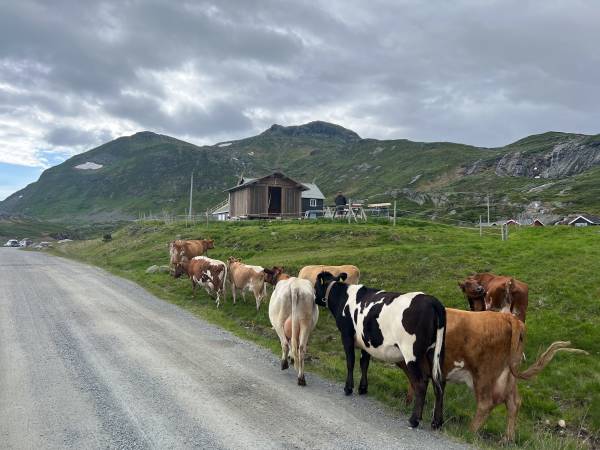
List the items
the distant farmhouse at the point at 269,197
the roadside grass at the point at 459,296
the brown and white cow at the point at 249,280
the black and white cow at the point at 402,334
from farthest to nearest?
the distant farmhouse at the point at 269,197, the brown and white cow at the point at 249,280, the roadside grass at the point at 459,296, the black and white cow at the point at 402,334

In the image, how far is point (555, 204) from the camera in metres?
96.5

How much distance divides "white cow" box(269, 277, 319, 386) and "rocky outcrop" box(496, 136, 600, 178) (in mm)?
155178

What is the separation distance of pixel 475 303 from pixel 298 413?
22.8ft

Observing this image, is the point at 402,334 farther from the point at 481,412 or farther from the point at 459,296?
the point at 459,296

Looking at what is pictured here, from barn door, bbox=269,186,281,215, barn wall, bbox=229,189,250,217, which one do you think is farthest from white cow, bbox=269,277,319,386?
barn door, bbox=269,186,281,215

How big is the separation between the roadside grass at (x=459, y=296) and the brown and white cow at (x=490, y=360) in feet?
1.64

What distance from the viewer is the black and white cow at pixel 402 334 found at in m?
7.38

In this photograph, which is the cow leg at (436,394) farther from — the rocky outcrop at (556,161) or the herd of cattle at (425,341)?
the rocky outcrop at (556,161)

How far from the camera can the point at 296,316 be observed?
9.56 metres

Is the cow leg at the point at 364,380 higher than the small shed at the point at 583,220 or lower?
lower

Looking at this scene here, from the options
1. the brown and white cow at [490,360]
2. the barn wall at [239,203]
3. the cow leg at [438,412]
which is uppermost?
the barn wall at [239,203]

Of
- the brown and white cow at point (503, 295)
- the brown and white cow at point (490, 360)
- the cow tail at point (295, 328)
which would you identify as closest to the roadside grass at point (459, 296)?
the brown and white cow at point (490, 360)

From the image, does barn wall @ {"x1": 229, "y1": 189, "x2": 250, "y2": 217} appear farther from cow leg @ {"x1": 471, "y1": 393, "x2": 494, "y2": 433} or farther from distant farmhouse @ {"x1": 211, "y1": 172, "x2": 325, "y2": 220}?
cow leg @ {"x1": 471, "y1": 393, "x2": 494, "y2": 433}

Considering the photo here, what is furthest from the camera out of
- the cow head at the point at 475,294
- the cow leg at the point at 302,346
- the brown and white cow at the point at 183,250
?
the brown and white cow at the point at 183,250
